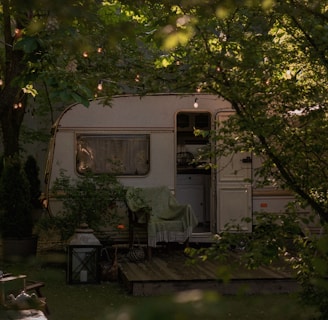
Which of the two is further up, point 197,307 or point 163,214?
point 197,307

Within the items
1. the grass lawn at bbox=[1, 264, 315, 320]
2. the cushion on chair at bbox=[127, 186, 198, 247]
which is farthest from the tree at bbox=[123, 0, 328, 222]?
the cushion on chair at bbox=[127, 186, 198, 247]

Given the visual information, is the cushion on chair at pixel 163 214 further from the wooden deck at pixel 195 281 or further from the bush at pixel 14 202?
the bush at pixel 14 202

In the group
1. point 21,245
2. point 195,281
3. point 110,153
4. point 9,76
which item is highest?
point 9,76

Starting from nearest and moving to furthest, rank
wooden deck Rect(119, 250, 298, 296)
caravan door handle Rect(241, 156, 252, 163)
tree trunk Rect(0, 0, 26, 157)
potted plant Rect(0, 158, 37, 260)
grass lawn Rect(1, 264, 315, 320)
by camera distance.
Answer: grass lawn Rect(1, 264, 315, 320), tree trunk Rect(0, 0, 26, 157), wooden deck Rect(119, 250, 298, 296), caravan door handle Rect(241, 156, 252, 163), potted plant Rect(0, 158, 37, 260)

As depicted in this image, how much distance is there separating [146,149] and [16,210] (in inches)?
108

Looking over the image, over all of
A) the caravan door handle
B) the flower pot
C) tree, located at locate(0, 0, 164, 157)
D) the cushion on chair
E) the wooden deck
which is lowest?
the wooden deck

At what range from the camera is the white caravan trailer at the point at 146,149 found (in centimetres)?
1216

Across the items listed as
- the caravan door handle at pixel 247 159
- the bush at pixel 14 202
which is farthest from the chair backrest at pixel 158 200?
the bush at pixel 14 202

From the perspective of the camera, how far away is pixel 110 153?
40.1ft

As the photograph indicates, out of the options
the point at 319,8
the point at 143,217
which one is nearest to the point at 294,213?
the point at 319,8

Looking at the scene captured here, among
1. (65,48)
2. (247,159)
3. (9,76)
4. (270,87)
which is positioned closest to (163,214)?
(247,159)

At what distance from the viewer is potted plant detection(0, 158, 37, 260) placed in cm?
1272

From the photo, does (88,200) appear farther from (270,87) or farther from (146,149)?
(270,87)

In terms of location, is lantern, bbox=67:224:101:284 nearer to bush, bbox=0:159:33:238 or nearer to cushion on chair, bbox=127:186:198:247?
cushion on chair, bbox=127:186:198:247
